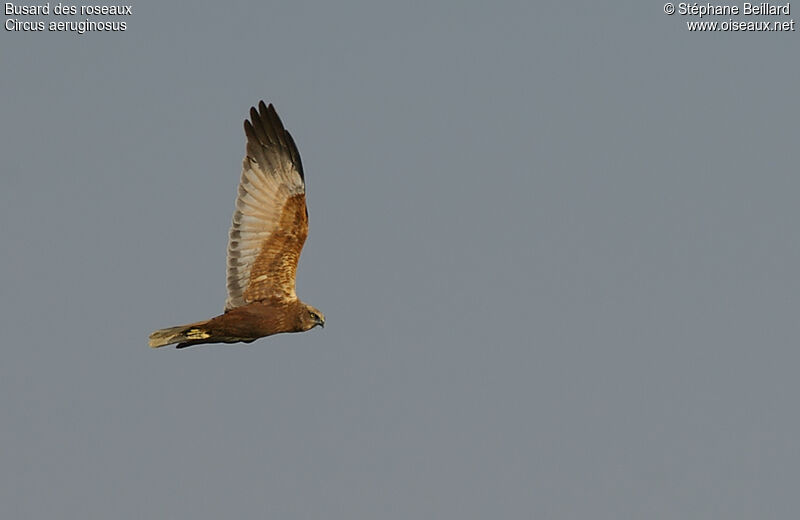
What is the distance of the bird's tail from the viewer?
54.7 ft

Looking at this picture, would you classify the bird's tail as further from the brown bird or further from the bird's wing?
the bird's wing

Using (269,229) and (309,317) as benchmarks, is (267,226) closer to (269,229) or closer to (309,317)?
(269,229)

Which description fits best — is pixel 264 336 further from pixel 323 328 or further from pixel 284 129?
pixel 284 129

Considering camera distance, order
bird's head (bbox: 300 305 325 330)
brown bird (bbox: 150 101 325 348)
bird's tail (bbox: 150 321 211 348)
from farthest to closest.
→ brown bird (bbox: 150 101 325 348), bird's head (bbox: 300 305 325 330), bird's tail (bbox: 150 321 211 348)

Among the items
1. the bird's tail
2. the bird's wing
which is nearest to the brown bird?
the bird's wing

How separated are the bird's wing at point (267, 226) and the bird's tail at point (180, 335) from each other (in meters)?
1.16

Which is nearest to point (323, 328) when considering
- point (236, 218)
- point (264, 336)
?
point (264, 336)

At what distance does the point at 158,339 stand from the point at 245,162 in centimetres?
343

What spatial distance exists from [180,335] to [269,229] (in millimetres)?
2496

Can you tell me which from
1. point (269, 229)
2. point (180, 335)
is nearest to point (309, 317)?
point (269, 229)

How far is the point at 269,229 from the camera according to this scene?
59.8 ft

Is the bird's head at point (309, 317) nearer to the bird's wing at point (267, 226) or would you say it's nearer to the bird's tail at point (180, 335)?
the bird's wing at point (267, 226)

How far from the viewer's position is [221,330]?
17219mm

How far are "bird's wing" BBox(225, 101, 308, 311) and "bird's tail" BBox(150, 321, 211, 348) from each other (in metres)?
1.16
